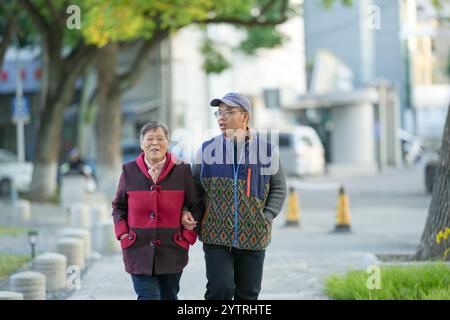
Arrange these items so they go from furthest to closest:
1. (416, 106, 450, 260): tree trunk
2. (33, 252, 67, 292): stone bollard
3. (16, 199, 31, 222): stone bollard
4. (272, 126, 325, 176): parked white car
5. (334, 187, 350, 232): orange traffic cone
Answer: (272, 126, 325, 176): parked white car < (16, 199, 31, 222): stone bollard < (334, 187, 350, 232): orange traffic cone < (33, 252, 67, 292): stone bollard < (416, 106, 450, 260): tree trunk

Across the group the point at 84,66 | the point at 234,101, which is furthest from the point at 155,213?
the point at 84,66

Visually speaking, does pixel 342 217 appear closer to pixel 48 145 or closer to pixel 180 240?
pixel 48 145

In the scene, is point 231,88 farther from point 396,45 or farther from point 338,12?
point 396,45

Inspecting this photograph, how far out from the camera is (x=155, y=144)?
694 cm

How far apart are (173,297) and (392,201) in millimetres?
19610

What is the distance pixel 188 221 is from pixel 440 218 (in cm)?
437

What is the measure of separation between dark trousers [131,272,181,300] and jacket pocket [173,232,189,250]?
23cm

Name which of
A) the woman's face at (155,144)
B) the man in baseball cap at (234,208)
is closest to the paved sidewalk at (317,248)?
the man in baseball cap at (234,208)

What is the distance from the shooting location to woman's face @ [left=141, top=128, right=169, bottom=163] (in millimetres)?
6930

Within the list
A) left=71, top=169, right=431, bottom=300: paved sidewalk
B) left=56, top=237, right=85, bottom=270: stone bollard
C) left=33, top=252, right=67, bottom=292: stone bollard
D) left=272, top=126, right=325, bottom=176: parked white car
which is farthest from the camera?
left=272, top=126, right=325, bottom=176: parked white car

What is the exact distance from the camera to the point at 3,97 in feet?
156

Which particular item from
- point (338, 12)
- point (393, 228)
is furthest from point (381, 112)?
point (393, 228)

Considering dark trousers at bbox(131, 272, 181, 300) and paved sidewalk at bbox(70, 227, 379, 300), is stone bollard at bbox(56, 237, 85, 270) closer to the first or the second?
paved sidewalk at bbox(70, 227, 379, 300)

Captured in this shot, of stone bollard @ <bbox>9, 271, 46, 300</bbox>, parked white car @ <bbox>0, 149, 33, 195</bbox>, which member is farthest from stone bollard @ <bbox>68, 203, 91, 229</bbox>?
parked white car @ <bbox>0, 149, 33, 195</bbox>
